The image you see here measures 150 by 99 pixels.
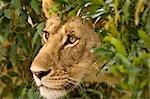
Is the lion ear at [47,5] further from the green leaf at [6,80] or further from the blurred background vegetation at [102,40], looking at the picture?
the green leaf at [6,80]

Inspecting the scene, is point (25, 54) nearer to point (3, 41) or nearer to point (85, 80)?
point (3, 41)

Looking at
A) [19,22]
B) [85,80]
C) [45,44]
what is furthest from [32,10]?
[85,80]

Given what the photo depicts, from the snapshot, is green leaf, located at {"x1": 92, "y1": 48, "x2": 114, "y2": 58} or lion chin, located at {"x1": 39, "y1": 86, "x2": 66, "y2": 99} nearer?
green leaf, located at {"x1": 92, "y1": 48, "x2": 114, "y2": 58}

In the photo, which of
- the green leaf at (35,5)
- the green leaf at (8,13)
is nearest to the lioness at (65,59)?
the green leaf at (35,5)

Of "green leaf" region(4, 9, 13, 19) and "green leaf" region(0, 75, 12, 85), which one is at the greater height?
"green leaf" region(4, 9, 13, 19)

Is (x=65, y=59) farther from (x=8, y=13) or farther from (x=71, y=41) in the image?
(x=8, y=13)

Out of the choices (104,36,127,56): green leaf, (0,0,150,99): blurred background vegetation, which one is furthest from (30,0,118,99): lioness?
(104,36,127,56): green leaf

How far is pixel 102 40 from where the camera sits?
3.19 metres

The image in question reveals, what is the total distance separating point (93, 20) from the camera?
353cm

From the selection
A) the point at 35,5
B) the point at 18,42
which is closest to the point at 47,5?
the point at 35,5

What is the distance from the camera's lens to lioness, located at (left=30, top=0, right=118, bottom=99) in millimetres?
3594

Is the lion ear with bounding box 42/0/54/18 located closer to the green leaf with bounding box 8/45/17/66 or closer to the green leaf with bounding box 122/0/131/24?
the green leaf with bounding box 8/45/17/66

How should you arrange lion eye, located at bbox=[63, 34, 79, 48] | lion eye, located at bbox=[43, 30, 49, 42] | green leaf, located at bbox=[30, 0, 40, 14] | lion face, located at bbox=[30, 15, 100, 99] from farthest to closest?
green leaf, located at bbox=[30, 0, 40, 14]
lion eye, located at bbox=[43, 30, 49, 42]
lion eye, located at bbox=[63, 34, 79, 48]
lion face, located at bbox=[30, 15, 100, 99]

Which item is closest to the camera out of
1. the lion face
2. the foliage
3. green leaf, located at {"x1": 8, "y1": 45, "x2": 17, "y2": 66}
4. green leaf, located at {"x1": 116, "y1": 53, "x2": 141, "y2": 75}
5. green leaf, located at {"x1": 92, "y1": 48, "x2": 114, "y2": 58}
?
green leaf, located at {"x1": 116, "y1": 53, "x2": 141, "y2": 75}
